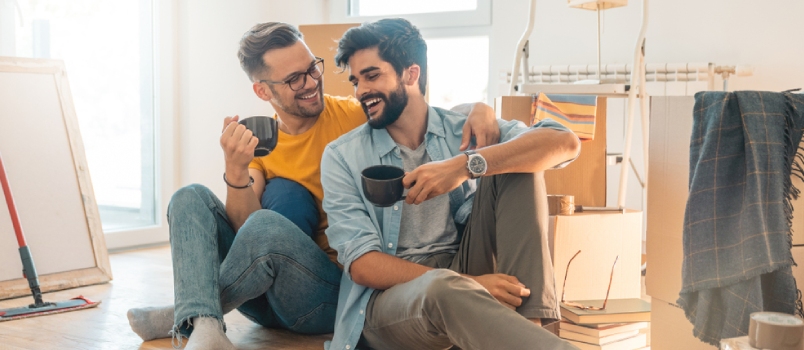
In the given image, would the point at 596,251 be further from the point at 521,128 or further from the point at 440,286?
the point at 440,286

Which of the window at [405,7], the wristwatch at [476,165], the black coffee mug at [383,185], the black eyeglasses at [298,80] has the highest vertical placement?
the window at [405,7]

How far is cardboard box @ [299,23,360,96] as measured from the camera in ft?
10.1

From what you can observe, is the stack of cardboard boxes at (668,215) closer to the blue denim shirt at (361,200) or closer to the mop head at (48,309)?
the blue denim shirt at (361,200)

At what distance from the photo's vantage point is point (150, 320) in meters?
2.15

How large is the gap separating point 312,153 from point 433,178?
63 cm

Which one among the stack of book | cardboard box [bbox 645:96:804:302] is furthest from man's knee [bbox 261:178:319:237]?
cardboard box [bbox 645:96:804:302]

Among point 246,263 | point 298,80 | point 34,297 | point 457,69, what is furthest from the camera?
point 457,69

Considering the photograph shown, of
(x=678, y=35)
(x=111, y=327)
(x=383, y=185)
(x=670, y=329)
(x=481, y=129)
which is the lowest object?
(x=111, y=327)

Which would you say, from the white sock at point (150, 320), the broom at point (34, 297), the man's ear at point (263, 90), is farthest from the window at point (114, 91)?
the man's ear at point (263, 90)

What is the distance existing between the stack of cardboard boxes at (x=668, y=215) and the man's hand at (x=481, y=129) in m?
0.39

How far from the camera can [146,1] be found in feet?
13.3

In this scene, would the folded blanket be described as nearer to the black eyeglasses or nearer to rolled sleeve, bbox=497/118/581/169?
rolled sleeve, bbox=497/118/581/169

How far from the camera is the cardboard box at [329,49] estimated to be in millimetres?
3066

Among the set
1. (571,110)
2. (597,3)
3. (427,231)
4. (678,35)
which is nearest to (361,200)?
(427,231)
